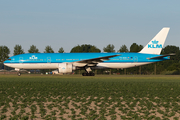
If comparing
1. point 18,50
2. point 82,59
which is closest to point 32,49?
point 18,50

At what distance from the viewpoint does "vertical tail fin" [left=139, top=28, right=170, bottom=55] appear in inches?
1422

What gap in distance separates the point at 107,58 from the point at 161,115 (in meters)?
23.7

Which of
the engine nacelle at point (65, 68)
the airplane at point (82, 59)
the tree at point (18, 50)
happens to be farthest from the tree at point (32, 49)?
the engine nacelle at point (65, 68)

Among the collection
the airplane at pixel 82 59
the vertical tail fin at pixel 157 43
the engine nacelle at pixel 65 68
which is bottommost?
the engine nacelle at pixel 65 68

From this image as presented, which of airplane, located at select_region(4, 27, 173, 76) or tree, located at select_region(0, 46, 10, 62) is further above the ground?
tree, located at select_region(0, 46, 10, 62)

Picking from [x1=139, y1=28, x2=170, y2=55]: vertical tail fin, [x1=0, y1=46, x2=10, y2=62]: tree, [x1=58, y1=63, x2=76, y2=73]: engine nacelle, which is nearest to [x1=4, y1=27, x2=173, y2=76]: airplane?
[x1=139, y1=28, x2=170, y2=55]: vertical tail fin

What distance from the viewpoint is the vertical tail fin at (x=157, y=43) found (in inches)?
1422

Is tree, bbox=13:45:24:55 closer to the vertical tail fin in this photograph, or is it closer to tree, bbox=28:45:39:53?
tree, bbox=28:45:39:53

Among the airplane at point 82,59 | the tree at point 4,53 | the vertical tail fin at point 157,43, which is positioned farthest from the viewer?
the tree at point 4,53

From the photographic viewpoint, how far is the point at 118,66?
34.5 m

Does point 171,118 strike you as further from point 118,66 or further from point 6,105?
point 118,66

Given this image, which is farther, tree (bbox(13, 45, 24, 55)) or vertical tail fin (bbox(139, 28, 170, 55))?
tree (bbox(13, 45, 24, 55))

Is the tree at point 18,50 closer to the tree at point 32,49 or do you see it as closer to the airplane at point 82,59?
the tree at point 32,49

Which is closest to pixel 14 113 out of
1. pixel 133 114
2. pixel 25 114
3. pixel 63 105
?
pixel 25 114
